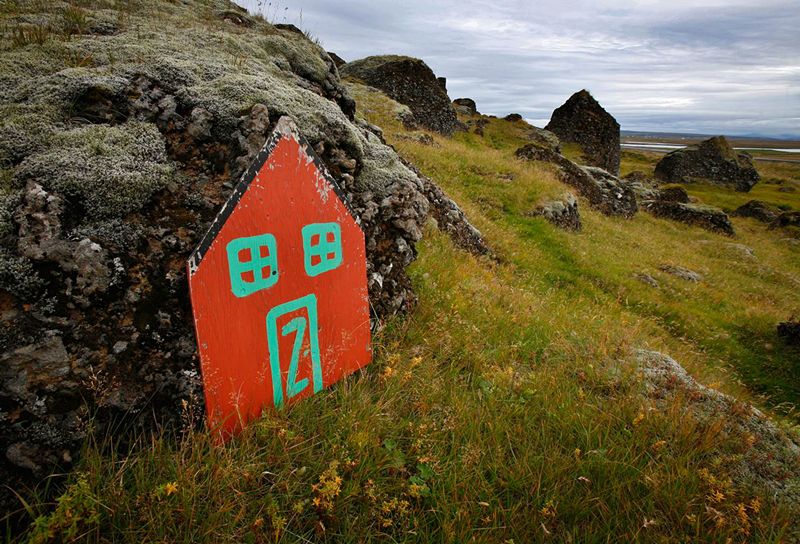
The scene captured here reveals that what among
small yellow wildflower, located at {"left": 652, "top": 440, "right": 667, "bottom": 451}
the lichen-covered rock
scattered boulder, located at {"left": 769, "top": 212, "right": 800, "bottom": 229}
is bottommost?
scattered boulder, located at {"left": 769, "top": 212, "right": 800, "bottom": 229}

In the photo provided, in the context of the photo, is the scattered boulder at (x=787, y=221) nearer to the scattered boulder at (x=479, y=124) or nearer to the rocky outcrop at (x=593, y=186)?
the rocky outcrop at (x=593, y=186)

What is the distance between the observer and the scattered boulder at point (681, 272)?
47.0 ft

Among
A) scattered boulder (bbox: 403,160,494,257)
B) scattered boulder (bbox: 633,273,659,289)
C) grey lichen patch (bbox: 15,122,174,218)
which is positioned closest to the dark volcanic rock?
scattered boulder (bbox: 633,273,659,289)

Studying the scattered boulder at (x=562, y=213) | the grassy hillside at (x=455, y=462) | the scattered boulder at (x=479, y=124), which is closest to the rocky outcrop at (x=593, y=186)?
the scattered boulder at (x=562, y=213)

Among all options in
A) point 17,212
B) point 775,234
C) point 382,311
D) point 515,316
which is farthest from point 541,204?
point 775,234

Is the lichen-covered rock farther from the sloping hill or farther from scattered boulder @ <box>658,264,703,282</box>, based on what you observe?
scattered boulder @ <box>658,264,703,282</box>

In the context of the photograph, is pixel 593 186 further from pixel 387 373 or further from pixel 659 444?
pixel 387 373

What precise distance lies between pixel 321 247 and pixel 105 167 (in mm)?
1451

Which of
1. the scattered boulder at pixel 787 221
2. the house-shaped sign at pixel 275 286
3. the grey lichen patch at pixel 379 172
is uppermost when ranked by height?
the grey lichen patch at pixel 379 172

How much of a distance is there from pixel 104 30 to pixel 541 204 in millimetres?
13677

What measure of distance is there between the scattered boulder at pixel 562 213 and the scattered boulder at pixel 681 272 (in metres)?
3.27

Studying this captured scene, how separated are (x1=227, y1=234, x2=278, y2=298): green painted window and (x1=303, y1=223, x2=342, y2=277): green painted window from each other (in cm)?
28

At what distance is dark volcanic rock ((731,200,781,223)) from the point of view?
120 feet

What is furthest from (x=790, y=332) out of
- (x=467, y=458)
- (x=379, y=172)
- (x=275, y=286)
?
(x=275, y=286)
